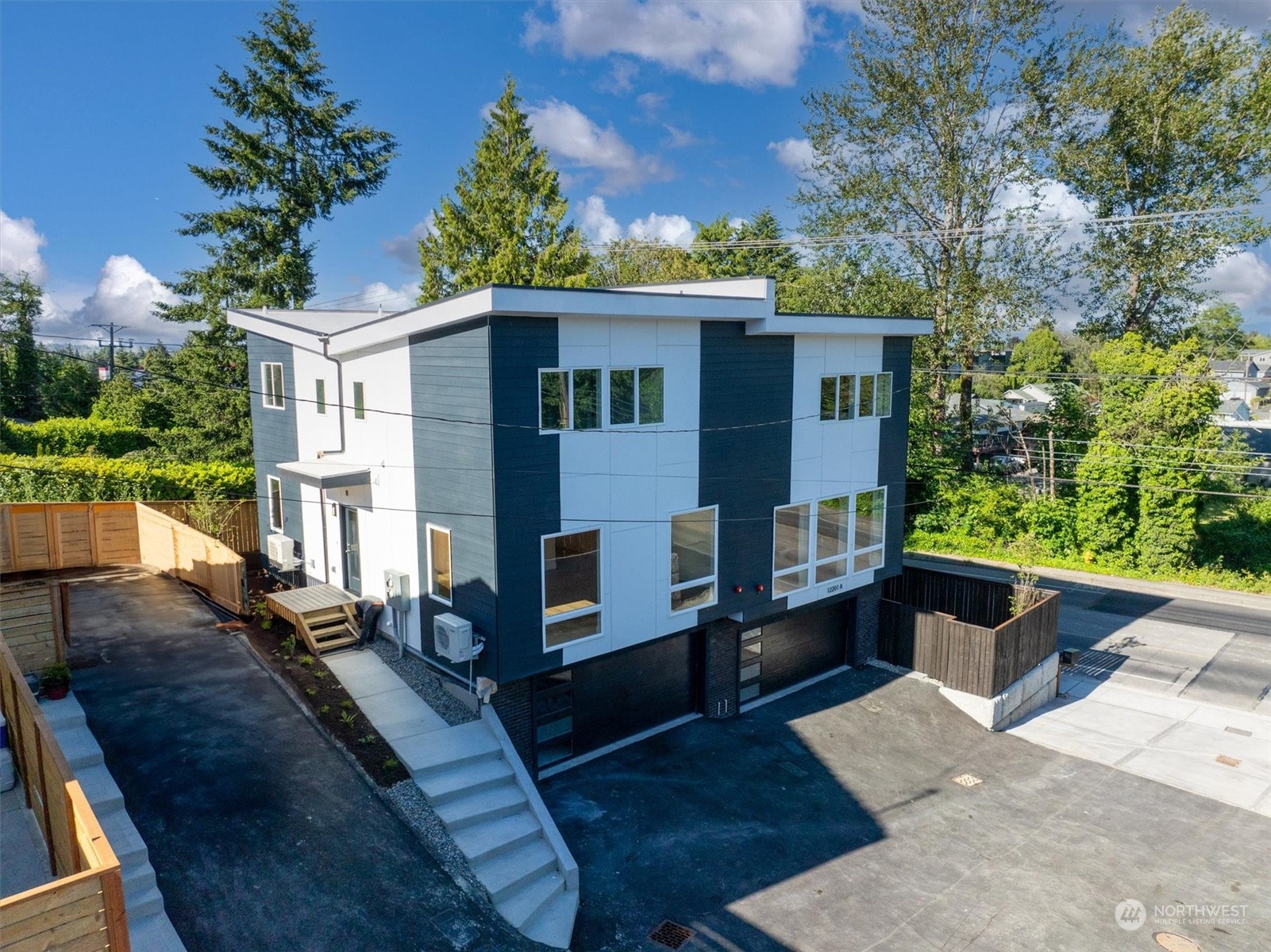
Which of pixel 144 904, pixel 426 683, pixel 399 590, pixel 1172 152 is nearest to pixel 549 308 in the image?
pixel 399 590

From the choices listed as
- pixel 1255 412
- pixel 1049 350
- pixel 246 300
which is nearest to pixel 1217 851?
pixel 246 300

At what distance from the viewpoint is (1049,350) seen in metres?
69.1

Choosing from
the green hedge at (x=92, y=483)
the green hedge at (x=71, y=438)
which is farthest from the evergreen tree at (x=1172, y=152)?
the green hedge at (x=71, y=438)

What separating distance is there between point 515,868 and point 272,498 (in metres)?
11.5

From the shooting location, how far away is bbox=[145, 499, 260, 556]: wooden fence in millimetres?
18375

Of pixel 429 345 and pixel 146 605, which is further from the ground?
pixel 429 345

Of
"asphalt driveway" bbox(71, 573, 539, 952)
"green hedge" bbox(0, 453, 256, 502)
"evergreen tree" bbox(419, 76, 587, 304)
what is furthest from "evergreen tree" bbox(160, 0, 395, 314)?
"asphalt driveway" bbox(71, 573, 539, 952)

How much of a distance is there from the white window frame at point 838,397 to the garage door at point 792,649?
3.89 metres

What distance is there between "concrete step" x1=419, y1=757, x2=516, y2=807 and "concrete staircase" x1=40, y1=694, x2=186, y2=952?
2.99 metres

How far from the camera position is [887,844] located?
1063 cm

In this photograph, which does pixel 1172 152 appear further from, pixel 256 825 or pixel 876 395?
pixel 256 825

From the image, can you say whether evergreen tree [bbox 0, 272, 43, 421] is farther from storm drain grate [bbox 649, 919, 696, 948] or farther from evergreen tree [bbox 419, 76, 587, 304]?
storm drain grate [bbox 649, 919, 696, 948]

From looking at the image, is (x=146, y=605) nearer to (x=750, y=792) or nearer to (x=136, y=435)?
(x=750, y=792)

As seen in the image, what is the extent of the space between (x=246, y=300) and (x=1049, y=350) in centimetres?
6540
